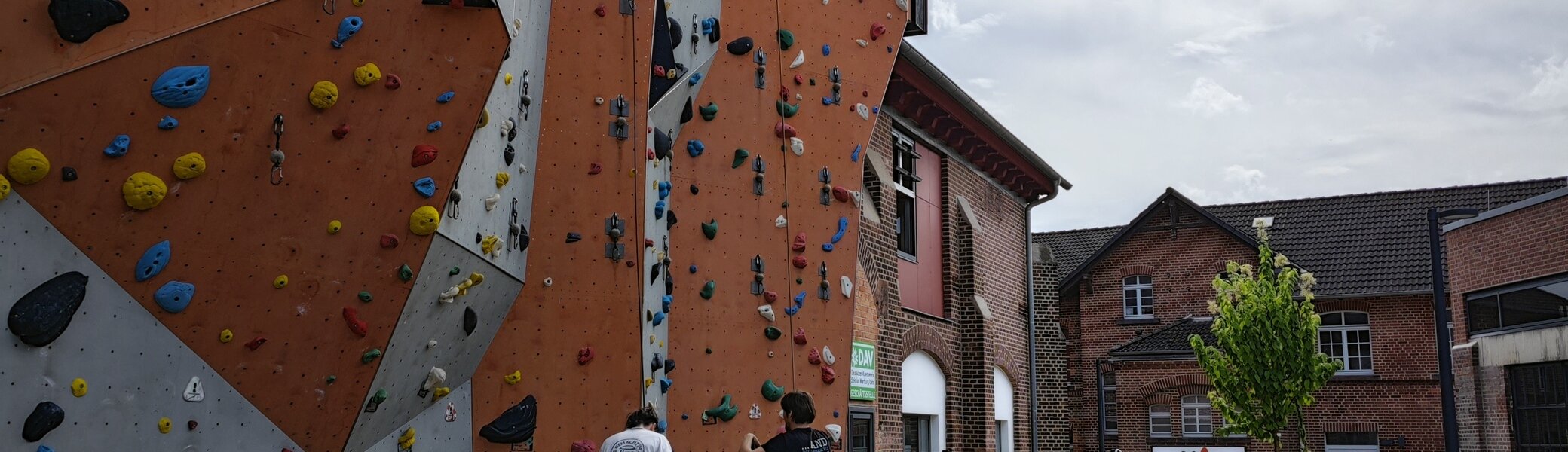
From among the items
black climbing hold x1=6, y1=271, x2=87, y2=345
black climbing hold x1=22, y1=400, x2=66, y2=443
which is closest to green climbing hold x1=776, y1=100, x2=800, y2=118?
black climbing hold x1=6, y1=271, x2=87, y2=345

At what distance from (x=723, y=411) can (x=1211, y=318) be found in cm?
2632

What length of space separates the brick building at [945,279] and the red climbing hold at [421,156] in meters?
8.15

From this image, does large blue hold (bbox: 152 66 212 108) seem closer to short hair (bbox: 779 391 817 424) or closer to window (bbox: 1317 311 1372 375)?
short hair (bbox: 779 391 817 424)

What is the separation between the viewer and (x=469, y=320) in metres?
7.91

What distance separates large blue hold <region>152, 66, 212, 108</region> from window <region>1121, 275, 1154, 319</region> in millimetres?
31169

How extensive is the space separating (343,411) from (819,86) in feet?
18.6

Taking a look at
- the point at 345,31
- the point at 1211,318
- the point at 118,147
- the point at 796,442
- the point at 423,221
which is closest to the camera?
the point at 118,147

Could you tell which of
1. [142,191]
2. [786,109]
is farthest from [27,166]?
[786,109]

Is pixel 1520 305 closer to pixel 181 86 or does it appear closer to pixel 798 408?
pixel 798 408

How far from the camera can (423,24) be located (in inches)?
281

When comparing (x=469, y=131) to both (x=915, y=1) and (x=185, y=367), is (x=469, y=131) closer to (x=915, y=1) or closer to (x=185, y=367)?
(x=185, y=367)

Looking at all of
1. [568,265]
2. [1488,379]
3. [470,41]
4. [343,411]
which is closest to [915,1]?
[568,265]

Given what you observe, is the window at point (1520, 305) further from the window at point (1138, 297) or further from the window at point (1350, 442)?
the window at point (1138, 297)

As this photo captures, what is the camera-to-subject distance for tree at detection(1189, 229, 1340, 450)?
76.0 feet
